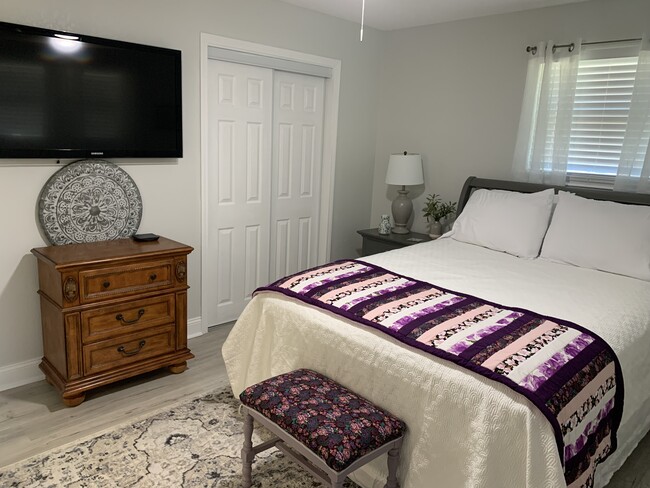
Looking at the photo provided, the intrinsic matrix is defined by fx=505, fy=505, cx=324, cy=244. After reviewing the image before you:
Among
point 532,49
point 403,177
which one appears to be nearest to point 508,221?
point 403,177

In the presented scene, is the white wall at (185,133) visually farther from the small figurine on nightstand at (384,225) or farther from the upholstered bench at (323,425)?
the upholstered bench at (323,425)

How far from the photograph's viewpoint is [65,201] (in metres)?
2.80

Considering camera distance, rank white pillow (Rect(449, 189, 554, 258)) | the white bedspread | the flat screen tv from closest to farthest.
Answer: the white bedspread → the flat screen tv → white pillow (Rect(449, 189, 554, 258))

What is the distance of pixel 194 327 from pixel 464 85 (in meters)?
2.77

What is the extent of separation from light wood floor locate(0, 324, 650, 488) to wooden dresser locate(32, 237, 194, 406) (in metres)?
0.09

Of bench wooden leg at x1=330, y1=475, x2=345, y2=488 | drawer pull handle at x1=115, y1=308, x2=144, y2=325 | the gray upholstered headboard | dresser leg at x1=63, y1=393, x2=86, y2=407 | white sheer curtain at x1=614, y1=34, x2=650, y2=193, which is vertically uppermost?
white sheer curtain at x1=614, y1=34, x2=650, y2=193

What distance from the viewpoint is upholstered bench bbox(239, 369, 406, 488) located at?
1684 millimetres

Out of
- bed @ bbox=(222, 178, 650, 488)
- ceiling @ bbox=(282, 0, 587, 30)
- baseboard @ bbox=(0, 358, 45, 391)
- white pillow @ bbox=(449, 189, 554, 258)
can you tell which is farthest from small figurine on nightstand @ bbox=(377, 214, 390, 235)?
baseboard @ bbox=(0, 358, 45, 391)

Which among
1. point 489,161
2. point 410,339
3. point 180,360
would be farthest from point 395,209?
point 410,339

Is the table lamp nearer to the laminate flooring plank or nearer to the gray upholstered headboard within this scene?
the gray upholstered headboard

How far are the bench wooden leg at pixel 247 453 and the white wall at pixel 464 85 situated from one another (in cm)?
273

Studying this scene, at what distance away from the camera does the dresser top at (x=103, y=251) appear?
2.57m

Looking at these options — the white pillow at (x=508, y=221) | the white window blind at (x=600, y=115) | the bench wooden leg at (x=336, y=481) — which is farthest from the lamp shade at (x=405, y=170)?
the bench wooden leg at (x=336, y=481)

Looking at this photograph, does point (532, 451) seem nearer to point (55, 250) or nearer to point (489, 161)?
point (55, 250)
